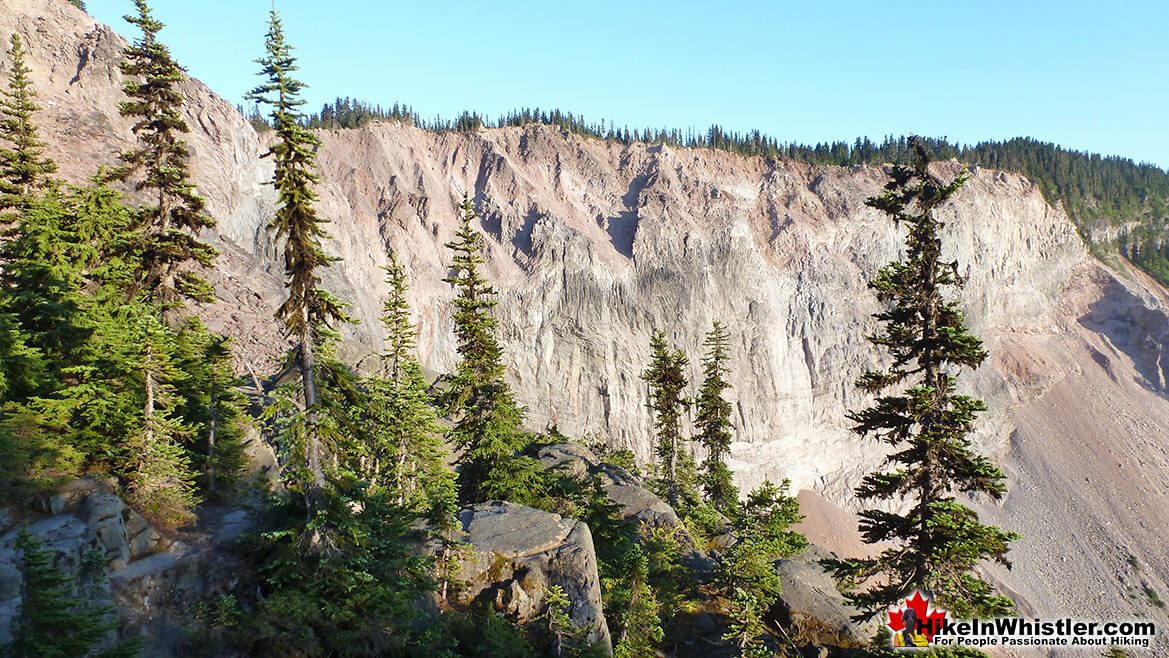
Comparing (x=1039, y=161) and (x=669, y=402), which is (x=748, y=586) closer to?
(x=669, y=402)

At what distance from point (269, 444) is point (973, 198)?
9621 cm

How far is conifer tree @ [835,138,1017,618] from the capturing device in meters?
12.1

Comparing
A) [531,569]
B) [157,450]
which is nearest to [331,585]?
[531,569]

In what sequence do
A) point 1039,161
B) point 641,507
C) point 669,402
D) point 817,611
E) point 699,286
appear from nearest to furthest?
point 817,611 < point 641,507 < point 669,402 < point 699,286 < point 1039,161

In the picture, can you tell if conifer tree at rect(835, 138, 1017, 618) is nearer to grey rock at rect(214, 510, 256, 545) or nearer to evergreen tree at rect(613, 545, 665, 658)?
evergreen tree at rect(613, 545, 665, 658)

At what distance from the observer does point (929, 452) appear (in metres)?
12.7

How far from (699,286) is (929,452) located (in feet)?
178

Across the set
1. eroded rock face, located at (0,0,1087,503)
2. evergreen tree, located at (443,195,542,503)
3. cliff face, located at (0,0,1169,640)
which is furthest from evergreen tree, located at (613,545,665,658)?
eroded rock face, located at (0,0,1087,503)

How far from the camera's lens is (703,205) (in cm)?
7319

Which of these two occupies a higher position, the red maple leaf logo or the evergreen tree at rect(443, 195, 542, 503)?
the evergreen tree at rect(443, 195, 542, 503)

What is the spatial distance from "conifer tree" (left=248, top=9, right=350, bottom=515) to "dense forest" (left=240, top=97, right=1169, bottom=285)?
61398mm

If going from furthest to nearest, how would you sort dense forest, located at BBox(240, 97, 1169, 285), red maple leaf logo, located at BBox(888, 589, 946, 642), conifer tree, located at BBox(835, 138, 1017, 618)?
dense forest, located at BBox(240, 97, 1169, 285) → red maple leaf logo, located at BBox(888, 589, 946, 642) → conifer tree, located at BBox(835, 138, 1017, 618)

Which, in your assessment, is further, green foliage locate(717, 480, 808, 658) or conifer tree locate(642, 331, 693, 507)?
conifer tree locate(642, 331, 693, 507)

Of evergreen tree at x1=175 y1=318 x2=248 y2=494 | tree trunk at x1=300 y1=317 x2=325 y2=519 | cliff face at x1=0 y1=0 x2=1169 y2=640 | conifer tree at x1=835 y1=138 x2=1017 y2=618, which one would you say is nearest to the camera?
conifer tree at x1=835 y1=138 x2=1017 y2=618
